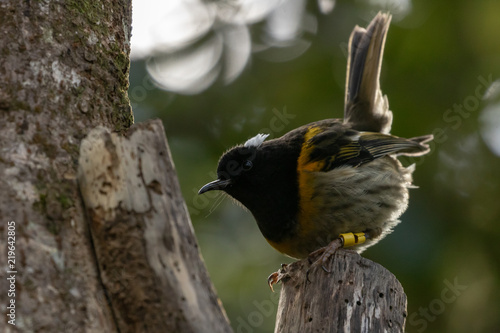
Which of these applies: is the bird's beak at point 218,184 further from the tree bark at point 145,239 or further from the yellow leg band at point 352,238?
the tree bark at point 145,239

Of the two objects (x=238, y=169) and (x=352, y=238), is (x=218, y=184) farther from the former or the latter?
(x=352, y=238)

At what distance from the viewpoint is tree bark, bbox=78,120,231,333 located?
7.02 ft

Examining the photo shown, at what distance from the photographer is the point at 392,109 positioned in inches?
216

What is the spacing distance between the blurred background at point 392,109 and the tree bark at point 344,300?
195cm

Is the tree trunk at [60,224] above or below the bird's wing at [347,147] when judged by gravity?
below

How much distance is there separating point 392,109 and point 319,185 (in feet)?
5.08

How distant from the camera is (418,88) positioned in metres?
5.43

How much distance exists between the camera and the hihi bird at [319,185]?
14.1ft

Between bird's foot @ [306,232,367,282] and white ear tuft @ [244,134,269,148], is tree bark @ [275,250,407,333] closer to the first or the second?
bird's foot @ [306,232,367,282]

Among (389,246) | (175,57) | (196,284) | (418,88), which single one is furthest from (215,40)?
(196,284)

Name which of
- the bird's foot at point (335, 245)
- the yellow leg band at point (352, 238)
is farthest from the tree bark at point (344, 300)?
the yellow leg band at point (352, 238)

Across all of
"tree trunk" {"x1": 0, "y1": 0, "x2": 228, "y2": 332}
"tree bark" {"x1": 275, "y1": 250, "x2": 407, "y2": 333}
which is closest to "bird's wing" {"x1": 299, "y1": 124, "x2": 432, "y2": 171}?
"tree bark" {"x1": 275, "y1": 250, "x2": 407, "y2": 333}

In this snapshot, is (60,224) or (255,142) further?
(255,142)

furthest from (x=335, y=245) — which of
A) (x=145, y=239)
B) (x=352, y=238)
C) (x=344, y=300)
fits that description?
(x=145, y=239)
